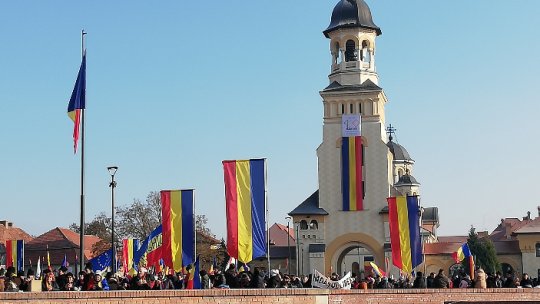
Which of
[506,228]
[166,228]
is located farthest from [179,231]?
[506,228]

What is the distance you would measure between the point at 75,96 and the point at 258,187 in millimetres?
6097

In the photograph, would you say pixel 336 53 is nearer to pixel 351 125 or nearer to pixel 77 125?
pixel 351 125

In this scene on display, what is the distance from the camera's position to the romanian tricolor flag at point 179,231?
90.2 ft

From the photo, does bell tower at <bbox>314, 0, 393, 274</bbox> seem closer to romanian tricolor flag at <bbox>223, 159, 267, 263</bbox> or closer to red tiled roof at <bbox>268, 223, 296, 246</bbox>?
romanian tricolor flag at <bbox>223, 159, 267, 263</bbox>

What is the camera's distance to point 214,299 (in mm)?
20172

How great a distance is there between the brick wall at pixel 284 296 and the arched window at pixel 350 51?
1903 inches

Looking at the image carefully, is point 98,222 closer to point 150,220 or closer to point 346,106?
point 150,220

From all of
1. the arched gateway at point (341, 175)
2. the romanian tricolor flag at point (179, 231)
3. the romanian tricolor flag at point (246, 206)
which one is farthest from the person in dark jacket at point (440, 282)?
the arched gateway at point (341, 175)

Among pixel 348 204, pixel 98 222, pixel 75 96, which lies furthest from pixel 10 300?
pixel 98 222

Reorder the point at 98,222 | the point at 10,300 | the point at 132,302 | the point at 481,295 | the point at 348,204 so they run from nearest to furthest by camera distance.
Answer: the point at 10,300 < the point at 132,302 < the point at 481,295 < the point at 348,204 < the point at 98,222

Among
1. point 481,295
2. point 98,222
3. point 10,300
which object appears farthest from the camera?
point 98,222

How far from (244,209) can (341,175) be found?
43.7 meters

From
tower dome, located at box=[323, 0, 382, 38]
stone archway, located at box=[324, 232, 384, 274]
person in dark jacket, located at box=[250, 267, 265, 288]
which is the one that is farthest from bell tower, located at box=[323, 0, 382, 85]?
person in dark jacket, located at box=[250, 267, 265, 288]

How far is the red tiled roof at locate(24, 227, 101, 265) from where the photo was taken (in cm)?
8612
